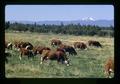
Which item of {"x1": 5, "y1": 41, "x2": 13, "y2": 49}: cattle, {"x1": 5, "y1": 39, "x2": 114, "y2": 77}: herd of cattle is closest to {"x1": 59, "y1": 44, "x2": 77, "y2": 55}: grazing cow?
{"x1": 5, "y1": 39, "x2": 114, "y2": 77}: herd of cattle

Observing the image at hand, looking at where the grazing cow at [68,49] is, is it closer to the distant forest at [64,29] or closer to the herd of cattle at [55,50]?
the herd of cattle at [55,50]

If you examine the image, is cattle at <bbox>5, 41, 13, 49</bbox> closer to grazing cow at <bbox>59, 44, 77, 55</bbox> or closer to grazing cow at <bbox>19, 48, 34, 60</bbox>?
grazing cow at <bbox>19, 48, 34, 60</bbox>

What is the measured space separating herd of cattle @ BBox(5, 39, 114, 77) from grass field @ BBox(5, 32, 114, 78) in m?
0.03

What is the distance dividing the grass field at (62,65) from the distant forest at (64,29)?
32 millimetres

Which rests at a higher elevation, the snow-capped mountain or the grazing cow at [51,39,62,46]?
the snow-capped mountain

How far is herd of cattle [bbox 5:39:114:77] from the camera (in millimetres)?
1741

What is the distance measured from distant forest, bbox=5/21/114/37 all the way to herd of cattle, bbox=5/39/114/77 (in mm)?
77

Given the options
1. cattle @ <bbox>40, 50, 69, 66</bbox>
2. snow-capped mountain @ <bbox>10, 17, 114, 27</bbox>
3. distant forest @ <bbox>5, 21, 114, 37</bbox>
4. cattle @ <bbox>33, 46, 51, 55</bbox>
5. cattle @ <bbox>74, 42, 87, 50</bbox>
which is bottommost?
cattle @ <bbox>40, 50, 69, 66</bbox>

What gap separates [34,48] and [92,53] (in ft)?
1.47

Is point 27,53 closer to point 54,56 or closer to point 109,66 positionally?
point 54,56

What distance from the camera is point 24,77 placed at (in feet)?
5.75

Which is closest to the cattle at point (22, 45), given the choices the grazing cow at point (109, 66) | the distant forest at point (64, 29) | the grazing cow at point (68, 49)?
the distant forest at point (64, 29)

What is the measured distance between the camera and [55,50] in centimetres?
180
